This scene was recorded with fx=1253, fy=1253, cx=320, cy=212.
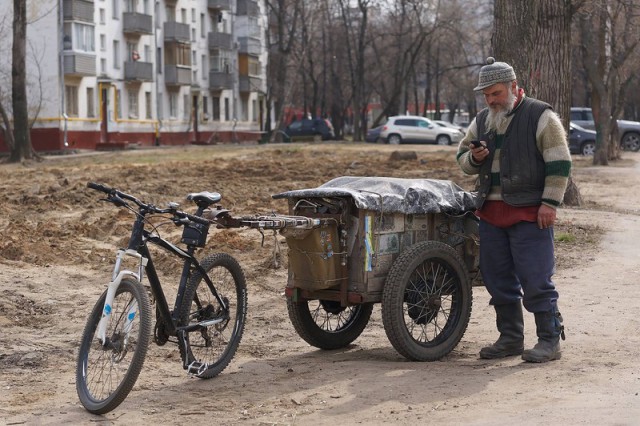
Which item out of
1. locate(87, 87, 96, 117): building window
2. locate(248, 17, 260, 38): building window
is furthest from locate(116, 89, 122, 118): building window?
locate(248, 17, 260, 38): building window

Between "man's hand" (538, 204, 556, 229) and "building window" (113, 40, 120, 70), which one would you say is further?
"building window" (113, 40, 120, 70)

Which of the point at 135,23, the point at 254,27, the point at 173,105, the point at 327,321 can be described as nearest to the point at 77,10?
the point at 135,23

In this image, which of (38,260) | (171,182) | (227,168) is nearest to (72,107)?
(227,168)

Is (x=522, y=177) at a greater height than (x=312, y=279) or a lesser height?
greater

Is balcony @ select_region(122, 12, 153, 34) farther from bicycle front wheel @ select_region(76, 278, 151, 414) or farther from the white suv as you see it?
bicycle front wheel @ select_region(76, 278, 151, 414)

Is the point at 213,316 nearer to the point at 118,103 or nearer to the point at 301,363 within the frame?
the point at 301,363

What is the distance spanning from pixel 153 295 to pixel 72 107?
169 feet

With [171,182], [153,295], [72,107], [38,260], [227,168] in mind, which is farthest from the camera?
[72,107]

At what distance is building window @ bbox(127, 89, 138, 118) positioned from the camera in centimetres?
6405

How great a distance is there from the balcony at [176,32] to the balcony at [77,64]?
1272cm

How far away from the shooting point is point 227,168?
27438mm

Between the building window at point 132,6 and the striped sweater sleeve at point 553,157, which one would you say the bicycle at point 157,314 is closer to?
the striped sweater sleeve at point 553,157

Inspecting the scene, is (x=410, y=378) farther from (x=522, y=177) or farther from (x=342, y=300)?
(x=522, y=177)

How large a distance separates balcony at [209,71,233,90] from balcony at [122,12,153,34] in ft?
38.0
